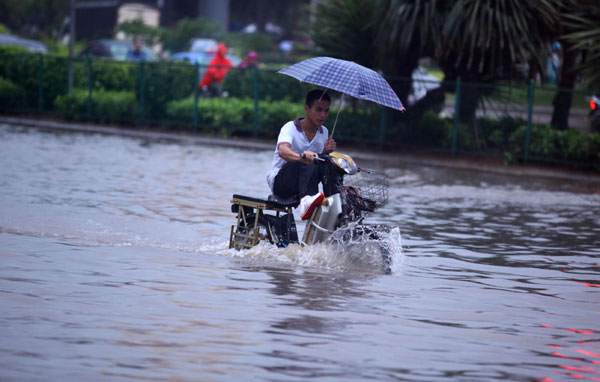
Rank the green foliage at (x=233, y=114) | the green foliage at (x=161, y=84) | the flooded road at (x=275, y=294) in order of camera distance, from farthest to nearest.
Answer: the green foliage at (x=161, y=84) → the green foliage at (x=233, y=114) → the flooded road at (x=275, y=294)

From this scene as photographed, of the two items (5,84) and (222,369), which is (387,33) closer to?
(5,84)

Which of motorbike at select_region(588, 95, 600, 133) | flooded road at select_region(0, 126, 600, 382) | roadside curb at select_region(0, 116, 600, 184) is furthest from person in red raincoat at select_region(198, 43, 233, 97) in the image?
flooded road at select_region(0, 126, 600, 382)

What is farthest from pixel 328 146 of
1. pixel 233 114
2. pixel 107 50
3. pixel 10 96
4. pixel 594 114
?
pixel 107 50

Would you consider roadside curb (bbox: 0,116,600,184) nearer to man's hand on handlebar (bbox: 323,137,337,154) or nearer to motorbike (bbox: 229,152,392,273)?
man's hand on handlebar (bbox: 323,137,337,154)

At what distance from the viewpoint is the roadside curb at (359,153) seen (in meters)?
19.6

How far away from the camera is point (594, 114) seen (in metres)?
19.8

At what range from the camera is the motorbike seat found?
8.77m

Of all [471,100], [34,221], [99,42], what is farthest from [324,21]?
[99,42]

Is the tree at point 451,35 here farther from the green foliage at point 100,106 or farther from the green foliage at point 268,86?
the green foliage at point 100,106

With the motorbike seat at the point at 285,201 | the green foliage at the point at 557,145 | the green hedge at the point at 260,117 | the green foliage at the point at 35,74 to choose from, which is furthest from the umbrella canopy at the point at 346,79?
the green foliage at the point at 35,74

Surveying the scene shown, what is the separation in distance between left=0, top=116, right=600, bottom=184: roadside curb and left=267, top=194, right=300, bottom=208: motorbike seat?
11.4m

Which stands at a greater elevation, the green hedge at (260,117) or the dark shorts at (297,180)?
the green hedge at (260,117)

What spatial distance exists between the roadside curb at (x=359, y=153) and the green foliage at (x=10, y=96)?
495 mm

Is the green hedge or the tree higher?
the tree
